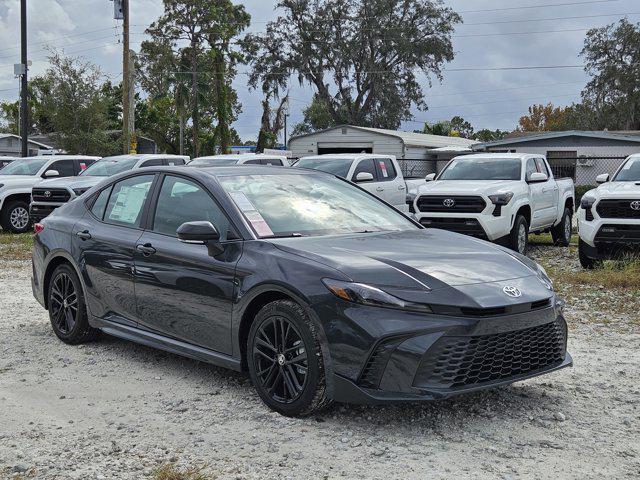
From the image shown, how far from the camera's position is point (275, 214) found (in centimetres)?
552

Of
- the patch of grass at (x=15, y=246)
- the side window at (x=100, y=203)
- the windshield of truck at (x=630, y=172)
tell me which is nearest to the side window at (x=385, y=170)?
the windshield of truck at (x=630, y=172)

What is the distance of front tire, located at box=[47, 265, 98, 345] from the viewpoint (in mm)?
6691

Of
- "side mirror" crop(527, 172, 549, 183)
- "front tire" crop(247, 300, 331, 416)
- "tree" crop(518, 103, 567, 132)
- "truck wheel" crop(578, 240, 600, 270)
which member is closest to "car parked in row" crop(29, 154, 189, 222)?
"side mirror" crop(527, 172, 549, 183)

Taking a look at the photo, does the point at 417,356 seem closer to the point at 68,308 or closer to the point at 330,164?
the point at 68,308

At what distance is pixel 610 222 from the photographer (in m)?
11.0

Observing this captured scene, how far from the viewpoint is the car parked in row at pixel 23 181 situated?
18.2 meters

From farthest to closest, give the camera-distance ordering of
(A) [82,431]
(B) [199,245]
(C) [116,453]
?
1. (B) [199,245]
2. (A) [82,431]
3. (C) [116,453]

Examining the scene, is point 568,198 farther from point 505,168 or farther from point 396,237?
point 396,237

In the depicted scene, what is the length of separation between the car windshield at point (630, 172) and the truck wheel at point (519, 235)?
170 cm

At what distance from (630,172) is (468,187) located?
2.49m

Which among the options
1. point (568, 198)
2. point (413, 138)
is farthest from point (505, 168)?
point (413, 138)

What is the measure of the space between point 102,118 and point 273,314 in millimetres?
39762

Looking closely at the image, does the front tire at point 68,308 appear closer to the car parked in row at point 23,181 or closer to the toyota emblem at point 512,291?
the toyota emblem at point 512,291

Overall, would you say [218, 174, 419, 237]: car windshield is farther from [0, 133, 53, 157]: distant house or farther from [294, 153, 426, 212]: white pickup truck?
[0, 133, 53, 157]: distant house
